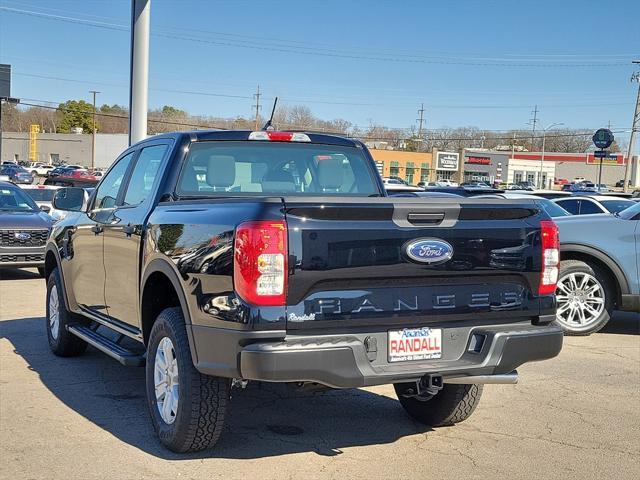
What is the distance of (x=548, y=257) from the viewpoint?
4.42 m

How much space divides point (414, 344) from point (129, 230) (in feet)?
7.54

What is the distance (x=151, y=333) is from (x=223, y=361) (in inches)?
37.9

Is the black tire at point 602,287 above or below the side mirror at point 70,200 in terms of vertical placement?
below

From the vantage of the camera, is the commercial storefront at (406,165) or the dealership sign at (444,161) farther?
the dealership sign at (444,161)

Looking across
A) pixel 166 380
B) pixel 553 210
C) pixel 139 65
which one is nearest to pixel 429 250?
pixel 166 380

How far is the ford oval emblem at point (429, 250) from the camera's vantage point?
4.01 m

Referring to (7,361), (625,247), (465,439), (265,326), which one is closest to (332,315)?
(265,326)

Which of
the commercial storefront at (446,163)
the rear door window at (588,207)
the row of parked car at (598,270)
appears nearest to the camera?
the row of parked car at (598,270)

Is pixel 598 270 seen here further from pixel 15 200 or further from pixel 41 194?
pixel 41 194

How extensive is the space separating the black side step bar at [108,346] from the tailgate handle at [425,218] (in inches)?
88.5

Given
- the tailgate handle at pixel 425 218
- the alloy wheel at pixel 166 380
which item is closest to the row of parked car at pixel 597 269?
the tailgate handle at pixel 425 218

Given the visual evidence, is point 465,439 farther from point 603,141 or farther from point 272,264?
point 603,141

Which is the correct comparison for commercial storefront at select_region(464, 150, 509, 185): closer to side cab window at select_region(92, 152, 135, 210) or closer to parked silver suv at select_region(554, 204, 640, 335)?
parked silver suv at select_region(554, 204, 640, 335)

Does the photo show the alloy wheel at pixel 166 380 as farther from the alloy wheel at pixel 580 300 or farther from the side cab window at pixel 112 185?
the alloy wheel at pixel 580 300
